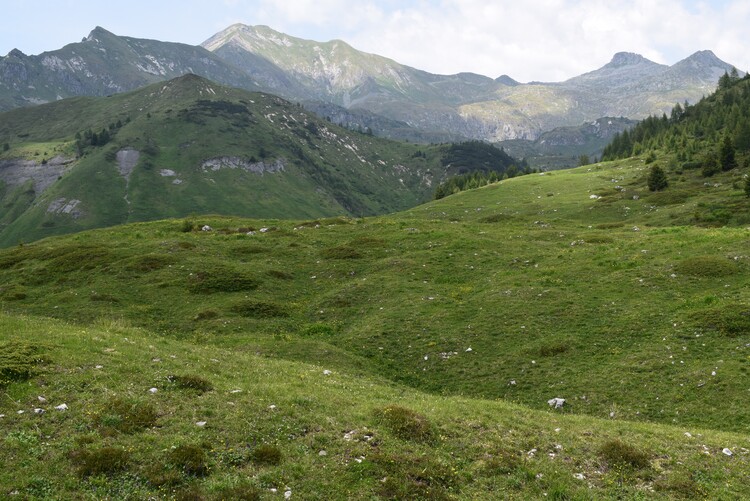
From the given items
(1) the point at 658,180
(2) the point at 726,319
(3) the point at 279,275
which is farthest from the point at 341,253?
(1) the point at 658,180

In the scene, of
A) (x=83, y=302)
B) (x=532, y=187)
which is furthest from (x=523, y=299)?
(x=532, y=187)

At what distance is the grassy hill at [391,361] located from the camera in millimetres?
13797

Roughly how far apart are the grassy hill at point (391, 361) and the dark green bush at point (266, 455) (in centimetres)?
6

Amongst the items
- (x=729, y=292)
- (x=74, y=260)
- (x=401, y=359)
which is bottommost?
(x=401, y=359)

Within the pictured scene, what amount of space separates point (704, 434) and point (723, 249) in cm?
2544

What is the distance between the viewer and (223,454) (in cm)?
1405

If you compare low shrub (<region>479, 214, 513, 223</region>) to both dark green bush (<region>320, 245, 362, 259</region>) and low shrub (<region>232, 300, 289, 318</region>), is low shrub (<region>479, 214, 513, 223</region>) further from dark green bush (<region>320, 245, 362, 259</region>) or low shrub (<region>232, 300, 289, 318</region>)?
low shrub (<region>232, 300, 289, 318</region>)

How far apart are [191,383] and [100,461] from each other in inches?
226

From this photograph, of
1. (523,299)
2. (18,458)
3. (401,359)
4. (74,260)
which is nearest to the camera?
(18,458)

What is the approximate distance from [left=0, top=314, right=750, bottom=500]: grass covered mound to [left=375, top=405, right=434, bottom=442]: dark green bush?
0.17 ft

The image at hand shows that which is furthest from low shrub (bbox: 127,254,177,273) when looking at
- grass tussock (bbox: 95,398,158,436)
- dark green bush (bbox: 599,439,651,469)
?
dark green bush (bbox: 599,439,651,469)

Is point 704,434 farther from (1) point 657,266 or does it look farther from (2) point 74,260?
(2) point 74,260

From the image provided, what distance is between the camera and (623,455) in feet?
50.1

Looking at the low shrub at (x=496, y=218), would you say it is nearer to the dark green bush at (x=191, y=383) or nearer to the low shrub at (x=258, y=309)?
the low shrub at (x=258, y=309)
